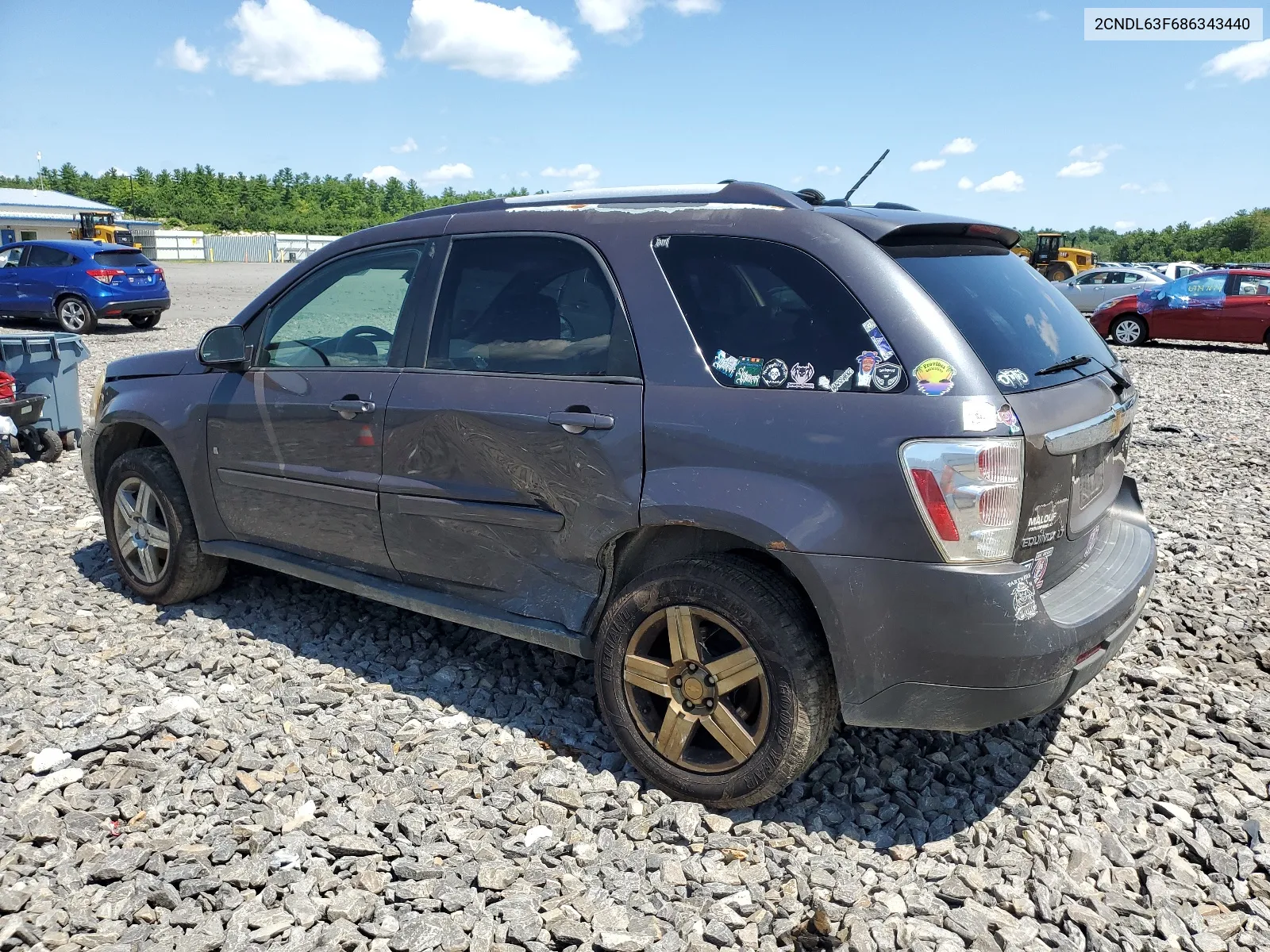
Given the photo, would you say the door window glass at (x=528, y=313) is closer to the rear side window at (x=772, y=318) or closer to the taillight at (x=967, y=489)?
the rear side window at (x=772, y=318)

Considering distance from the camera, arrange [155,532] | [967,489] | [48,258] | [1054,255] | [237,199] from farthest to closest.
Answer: [237,199]
[1054,255]
[48,258]
[155,532]
[967,489]

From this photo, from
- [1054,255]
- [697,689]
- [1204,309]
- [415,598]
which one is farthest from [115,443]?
[1054,255]

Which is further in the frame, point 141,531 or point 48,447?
point 48,447

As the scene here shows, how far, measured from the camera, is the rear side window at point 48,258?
1886 cm

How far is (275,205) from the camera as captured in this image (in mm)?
92875

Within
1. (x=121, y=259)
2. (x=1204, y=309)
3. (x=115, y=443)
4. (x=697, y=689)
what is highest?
(x=121, y=259)

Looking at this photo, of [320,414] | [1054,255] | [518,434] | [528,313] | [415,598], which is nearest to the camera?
[518,434]

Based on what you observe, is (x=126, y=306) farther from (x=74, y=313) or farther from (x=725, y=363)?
(x=725, y=363)

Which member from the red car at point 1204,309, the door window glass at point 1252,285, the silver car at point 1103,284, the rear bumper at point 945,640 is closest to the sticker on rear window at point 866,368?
the rear bumper at point 945,640

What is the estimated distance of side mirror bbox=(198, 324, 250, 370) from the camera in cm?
429

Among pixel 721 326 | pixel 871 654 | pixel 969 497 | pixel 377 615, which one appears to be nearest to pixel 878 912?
pixel 871 654

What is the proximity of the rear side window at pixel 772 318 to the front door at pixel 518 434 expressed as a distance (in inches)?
10.6

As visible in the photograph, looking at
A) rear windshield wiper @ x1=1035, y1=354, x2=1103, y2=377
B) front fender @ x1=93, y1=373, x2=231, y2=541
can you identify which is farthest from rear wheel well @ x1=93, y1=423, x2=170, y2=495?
rear windshield wiper @ x1=1035, y1=354, x2=1103, y2=377

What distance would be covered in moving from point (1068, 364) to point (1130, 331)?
1812cm
